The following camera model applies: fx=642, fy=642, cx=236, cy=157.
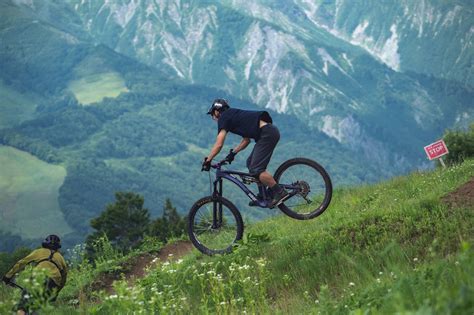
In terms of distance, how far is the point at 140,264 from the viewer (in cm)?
1800

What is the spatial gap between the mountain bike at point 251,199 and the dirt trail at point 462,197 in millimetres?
2372

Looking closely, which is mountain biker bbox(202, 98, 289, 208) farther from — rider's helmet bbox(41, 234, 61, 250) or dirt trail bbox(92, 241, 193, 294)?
dirt trail bbox(92, 241, 193, 294)

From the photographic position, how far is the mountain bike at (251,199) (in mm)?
13102

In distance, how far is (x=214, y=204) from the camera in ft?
44.2

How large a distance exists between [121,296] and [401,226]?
6219 mm

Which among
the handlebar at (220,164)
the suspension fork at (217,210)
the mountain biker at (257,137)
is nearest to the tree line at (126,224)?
the suspension fork at (217,210)

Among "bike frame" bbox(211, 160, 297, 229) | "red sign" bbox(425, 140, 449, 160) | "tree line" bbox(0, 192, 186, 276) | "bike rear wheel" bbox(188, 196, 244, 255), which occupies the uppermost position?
"red sign" bbox(425, 140, 449, 160)

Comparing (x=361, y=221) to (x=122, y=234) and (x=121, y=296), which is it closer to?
(x=121, y=296)

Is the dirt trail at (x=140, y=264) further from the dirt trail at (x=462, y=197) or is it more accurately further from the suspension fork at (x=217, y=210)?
the dirt trail at (x=462, y=197)

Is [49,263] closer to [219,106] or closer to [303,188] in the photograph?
[219,106]

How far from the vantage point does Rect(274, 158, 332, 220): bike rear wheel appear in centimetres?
1313

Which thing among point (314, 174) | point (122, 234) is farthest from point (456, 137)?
point (122, 234)

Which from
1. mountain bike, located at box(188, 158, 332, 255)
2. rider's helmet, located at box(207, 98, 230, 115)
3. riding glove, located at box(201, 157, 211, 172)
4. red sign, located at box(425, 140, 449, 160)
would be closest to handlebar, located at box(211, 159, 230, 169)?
mountain bike, located at box(188, 158, 332, 255)

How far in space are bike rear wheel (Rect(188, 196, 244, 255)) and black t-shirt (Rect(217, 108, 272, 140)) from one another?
153cm
